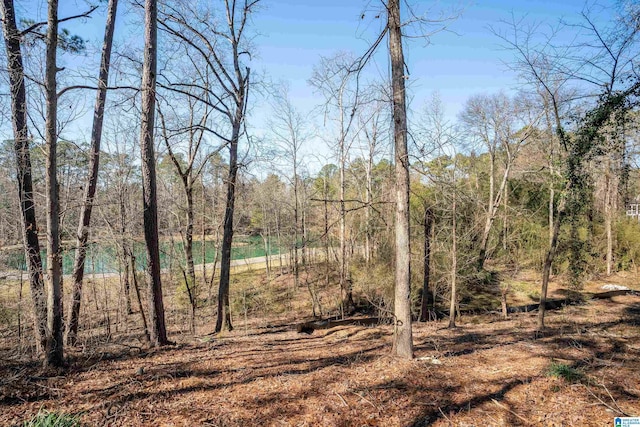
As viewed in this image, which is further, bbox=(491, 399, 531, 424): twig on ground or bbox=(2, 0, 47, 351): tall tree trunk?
bbox=(2, 0, 47, 351): tall tree trunk

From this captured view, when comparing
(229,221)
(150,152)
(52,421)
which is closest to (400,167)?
(150,152)

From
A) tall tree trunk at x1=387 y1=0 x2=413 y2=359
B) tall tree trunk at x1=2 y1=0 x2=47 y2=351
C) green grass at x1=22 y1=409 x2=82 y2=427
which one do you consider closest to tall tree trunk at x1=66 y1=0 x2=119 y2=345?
tall tree trunk at x1=2 y1=0 x2=47 y2=351

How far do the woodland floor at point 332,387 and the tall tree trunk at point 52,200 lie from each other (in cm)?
39

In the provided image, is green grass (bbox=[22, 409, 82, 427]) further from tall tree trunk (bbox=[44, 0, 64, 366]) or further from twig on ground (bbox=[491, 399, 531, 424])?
twig on ground (bbox=[491, 399, 531, 424])

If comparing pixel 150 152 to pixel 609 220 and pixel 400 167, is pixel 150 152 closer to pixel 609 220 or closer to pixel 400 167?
pixel 400 167

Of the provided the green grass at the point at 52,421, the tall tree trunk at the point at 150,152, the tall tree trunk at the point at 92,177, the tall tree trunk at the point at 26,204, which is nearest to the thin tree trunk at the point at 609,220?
the tall tree trunk at the point at 150,152

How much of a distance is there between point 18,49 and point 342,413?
719 centimetres

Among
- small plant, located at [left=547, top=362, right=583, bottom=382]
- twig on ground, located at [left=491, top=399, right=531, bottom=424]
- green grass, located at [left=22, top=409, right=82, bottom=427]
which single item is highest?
green grass, located at [left=22, top=409, right=82, bottom=427]

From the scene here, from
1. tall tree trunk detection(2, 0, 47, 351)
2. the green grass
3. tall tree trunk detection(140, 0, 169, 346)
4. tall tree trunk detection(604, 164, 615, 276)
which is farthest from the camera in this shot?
tall tree trunk detection(604, 164, 615, 276)

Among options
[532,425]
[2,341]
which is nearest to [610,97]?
[532,425]

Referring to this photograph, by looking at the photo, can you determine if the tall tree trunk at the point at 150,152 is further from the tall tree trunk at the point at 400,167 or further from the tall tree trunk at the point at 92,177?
the tall tree trunk at the point at 400,167

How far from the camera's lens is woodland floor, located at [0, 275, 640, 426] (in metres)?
3.07

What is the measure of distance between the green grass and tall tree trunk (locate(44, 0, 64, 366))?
4.81 feet

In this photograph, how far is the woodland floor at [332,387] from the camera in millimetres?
3068
